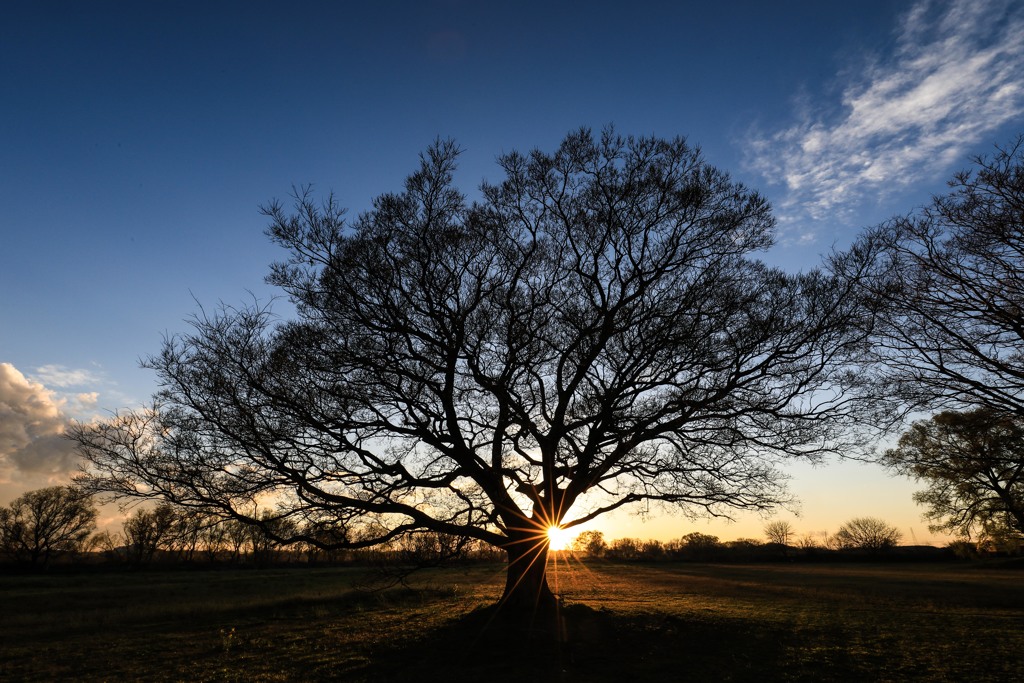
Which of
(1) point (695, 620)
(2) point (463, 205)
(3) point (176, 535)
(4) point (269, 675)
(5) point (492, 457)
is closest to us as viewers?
(4) point (269, 675)

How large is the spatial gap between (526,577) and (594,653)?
9.69 feet

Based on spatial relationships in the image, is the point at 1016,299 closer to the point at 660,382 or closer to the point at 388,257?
the point at 660,382

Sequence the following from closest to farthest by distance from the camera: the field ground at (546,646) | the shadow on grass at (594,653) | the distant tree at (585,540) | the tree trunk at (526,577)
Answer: the shadow on grass at (594,653) < the field ground at (546,646) < the tree trunk at (526,577) < the distant tree at (585,540)

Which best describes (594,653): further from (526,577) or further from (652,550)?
(652,550)

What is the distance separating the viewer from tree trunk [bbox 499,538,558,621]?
11984 millimetres

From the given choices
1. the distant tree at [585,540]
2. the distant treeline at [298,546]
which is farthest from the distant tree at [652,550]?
the distant tree at [585,540]

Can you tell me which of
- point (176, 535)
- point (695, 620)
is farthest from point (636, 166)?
point (176, 535)

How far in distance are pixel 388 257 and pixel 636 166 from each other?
5360 millimetres

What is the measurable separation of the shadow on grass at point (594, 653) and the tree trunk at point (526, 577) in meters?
0.50

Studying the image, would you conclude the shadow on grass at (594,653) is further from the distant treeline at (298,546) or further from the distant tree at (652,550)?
the distant tree at (652,550)

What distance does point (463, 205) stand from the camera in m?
11.0

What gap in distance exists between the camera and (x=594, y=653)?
9352 mm

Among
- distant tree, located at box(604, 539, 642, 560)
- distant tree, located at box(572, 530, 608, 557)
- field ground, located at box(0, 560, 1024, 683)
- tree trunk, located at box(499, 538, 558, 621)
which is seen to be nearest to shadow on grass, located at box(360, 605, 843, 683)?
field ground, located at box(0, 560, 1024, 683)

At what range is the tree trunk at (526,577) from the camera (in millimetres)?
11984
